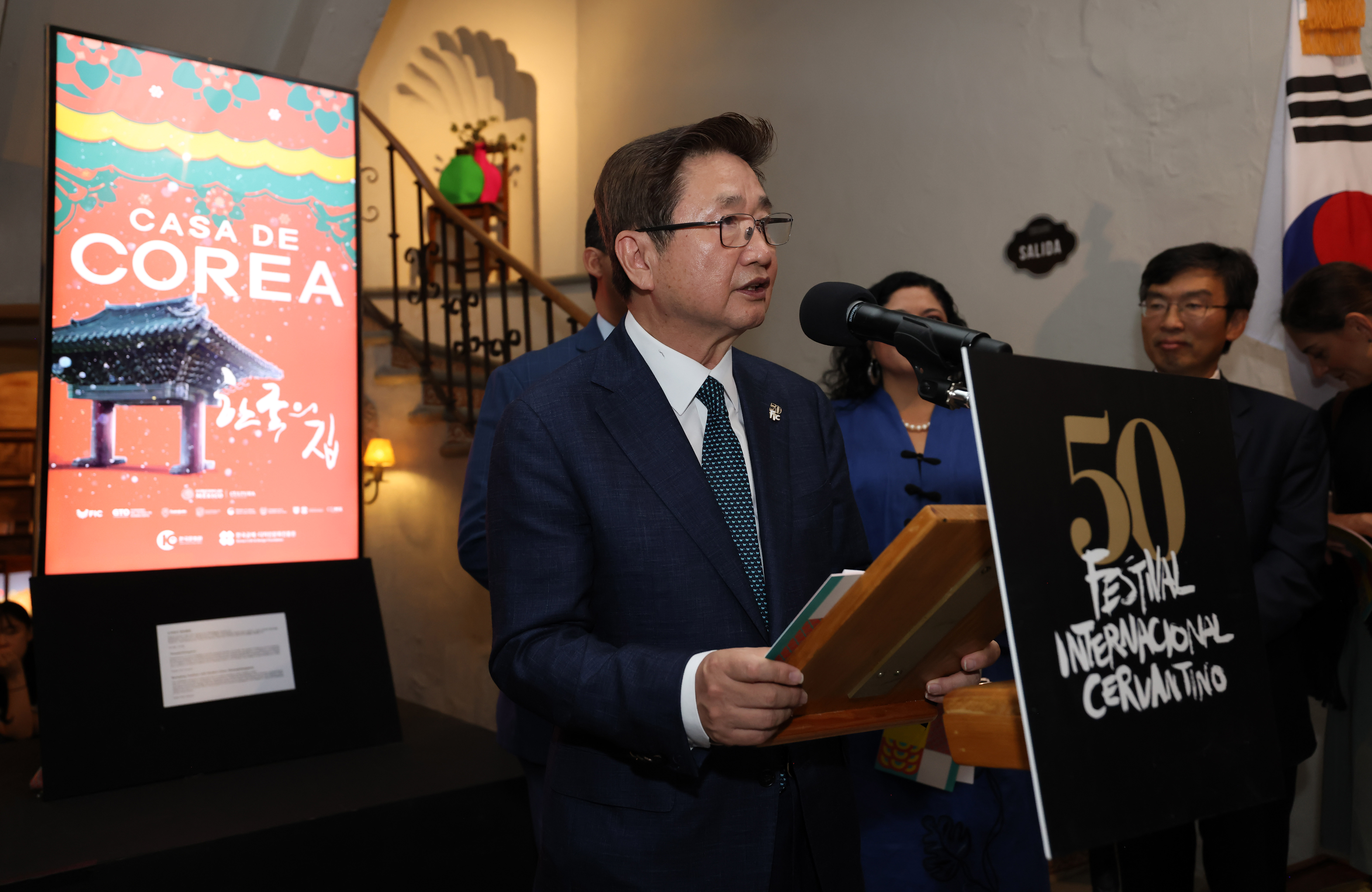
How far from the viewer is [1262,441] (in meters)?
2.06

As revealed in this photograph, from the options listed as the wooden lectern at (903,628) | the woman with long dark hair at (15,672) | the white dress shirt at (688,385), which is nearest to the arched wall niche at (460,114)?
the woman with long dark hair at (15,672)

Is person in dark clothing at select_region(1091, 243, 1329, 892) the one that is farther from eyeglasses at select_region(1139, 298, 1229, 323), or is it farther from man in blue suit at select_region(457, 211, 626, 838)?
man in blue suit at select_region(457, 211, 626, 838)

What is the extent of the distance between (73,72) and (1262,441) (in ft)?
8.85

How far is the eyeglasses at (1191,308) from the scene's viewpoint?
2191 millimetres

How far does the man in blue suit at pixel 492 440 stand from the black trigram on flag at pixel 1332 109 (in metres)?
2.09

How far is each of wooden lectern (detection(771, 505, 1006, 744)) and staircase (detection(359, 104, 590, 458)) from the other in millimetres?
4553

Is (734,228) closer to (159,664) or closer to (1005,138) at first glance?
(159,664)

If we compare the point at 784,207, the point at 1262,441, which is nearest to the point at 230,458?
the point at 1262,441

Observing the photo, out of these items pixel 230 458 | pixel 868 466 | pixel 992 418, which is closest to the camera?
pixel 992 418

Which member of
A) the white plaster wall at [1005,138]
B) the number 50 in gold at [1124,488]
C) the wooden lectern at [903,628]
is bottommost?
the wooden lectern at [903,628]

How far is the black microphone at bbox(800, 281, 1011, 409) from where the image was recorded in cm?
95

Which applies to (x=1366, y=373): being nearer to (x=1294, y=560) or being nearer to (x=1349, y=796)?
(x=1294, y=560)

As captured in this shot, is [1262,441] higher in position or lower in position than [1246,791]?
higher

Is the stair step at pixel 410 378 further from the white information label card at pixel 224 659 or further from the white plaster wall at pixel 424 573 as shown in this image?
the white information label card at pixel 224 659
